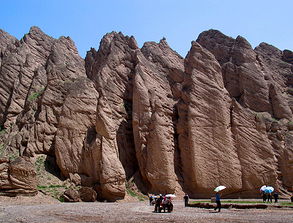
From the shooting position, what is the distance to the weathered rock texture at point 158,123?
4089cm

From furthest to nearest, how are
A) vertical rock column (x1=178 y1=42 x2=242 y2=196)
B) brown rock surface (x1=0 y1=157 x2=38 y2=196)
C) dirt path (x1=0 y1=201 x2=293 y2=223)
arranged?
vertical rock column (x1=178 y1=42 x2=242 y2=196)
brown rock surface (x1=0 y1=157 x2=38 y2=196)
dirt path (x1=0 y1=201 x2=293 y2=223)

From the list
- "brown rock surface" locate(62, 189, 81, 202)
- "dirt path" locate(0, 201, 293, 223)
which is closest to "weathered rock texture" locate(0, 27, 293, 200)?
"brown rock surface" locate(62, 189, 81, 202)

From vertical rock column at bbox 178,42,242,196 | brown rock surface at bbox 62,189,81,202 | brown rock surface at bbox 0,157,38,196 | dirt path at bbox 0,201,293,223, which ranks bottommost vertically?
dirt path at bbox 0,201,293,223

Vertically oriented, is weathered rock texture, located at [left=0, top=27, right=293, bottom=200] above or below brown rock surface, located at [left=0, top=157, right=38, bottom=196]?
above

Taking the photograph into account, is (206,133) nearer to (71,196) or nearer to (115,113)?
(115,113)

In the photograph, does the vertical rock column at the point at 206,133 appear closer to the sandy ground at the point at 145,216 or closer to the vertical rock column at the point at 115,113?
the vertical rock column at the point at 115,113

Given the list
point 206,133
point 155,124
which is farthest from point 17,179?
point 206,133

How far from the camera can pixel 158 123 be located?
144 feet

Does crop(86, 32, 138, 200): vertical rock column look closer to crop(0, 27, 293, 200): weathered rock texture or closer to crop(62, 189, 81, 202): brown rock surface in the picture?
crop(0, 27, 293, 200): weathered rock texture

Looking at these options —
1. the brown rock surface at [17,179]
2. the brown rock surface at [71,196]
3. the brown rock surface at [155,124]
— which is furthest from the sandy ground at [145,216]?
the brown rock surface at [155,124]

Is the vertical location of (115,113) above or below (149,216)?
above

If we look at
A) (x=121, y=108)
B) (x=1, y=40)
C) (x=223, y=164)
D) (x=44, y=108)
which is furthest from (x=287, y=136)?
(x=1, y=40)

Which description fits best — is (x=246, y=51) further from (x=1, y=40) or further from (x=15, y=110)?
(x=1, y=40)

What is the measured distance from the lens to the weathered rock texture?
134 feet
